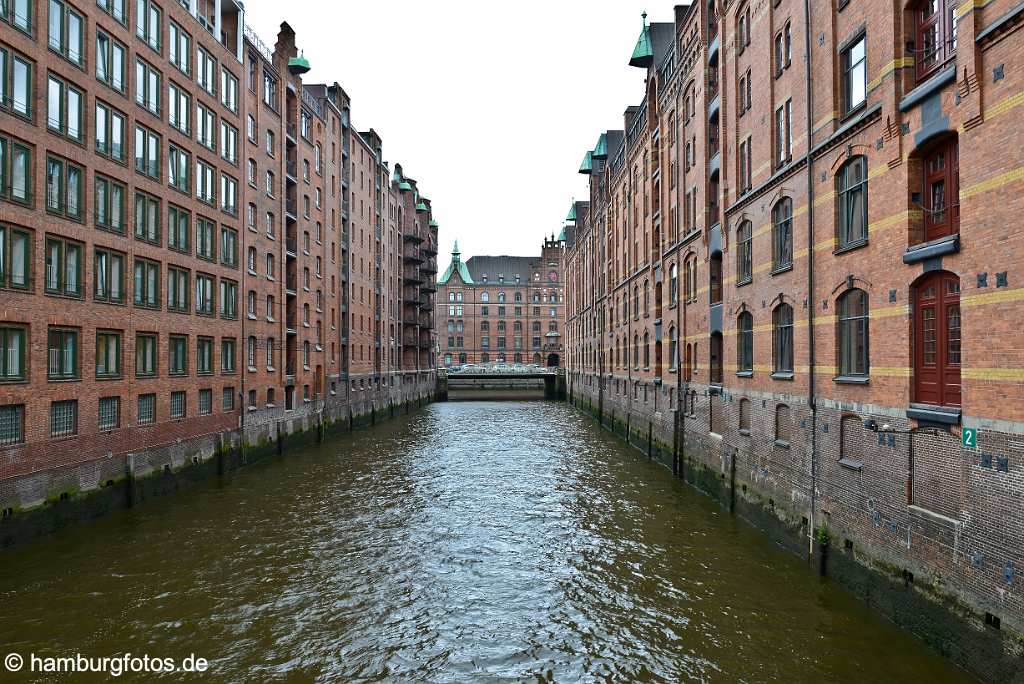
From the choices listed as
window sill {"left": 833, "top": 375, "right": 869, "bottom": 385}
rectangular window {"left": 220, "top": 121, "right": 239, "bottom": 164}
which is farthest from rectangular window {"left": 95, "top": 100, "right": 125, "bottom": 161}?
window sill {"left": 833, "top": 375, "right": 869, "bottom": 385}

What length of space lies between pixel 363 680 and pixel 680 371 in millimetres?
19408

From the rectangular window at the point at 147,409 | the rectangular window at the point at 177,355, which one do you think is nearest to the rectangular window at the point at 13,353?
the rectangular window at the point at 147,409

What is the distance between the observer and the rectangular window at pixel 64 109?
18.0 m

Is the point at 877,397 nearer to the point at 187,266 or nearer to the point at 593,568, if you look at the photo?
the point at 593,568

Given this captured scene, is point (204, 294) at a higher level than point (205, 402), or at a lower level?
higher

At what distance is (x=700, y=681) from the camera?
9633mm

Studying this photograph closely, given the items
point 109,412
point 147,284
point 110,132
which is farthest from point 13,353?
point 110,132

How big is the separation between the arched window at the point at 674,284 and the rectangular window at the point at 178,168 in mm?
20166

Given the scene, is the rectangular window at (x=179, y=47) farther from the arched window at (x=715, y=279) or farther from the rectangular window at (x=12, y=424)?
the arched window at (x=715, y=279)

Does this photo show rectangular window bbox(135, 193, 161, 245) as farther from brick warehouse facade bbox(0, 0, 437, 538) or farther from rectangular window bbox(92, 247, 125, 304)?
rectangular window bbox(92, 247, 125, 304)

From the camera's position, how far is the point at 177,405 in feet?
80.0

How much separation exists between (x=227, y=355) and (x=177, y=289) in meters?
4.72

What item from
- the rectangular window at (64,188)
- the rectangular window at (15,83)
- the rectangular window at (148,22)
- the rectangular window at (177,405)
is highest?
the rectangular window at (148,22)

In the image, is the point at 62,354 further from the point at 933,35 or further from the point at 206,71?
the point at 933,35
